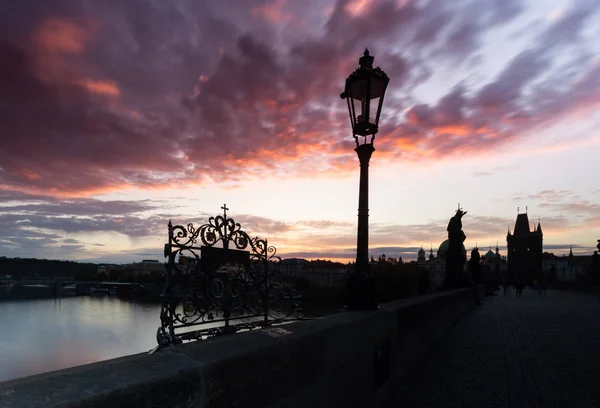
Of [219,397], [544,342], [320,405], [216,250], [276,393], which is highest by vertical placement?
[216,250]

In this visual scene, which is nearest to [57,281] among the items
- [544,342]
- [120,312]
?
[120,312]

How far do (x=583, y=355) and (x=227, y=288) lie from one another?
312 inches

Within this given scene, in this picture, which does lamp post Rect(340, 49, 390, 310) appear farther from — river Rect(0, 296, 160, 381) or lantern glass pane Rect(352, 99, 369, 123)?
river Rect(0, 296, 160, 381)

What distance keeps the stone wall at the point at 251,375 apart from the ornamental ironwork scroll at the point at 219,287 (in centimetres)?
105

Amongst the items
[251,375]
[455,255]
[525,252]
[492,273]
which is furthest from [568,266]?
[251,375]

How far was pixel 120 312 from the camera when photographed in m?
83.8

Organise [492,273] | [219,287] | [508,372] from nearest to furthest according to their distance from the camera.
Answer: [219,287], [508,372], [492,273]

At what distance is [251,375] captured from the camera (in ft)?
8.14

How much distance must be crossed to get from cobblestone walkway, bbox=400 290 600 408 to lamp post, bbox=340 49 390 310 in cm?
144

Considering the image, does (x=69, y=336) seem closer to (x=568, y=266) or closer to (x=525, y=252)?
(x=525, y=252)

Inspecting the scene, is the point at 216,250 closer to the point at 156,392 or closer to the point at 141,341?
the point at 156,392

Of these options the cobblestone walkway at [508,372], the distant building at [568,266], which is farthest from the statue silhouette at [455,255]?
the distant building at [568,266]

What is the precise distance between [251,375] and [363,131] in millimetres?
4205

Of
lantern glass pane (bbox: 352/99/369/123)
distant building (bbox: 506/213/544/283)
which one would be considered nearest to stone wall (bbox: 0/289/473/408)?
lantern glass pane (bbox: 352/99/369/123)
